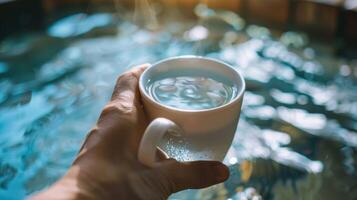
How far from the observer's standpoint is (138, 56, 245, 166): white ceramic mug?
0.62m

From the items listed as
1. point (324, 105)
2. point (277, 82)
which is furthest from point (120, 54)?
point (324, 105)

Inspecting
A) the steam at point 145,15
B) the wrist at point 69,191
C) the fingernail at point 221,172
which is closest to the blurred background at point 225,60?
the steam at point 145,15

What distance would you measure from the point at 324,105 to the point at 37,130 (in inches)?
29.0

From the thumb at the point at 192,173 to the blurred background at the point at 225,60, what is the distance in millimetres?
265

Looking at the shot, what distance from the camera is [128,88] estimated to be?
760mm

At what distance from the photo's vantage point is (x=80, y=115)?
4.00ft

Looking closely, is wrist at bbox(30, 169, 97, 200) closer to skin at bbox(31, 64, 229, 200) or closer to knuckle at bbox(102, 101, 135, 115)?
skin at bbox(31, 64, 229, 200)

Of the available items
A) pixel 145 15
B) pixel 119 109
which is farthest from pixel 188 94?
pixel 145 15

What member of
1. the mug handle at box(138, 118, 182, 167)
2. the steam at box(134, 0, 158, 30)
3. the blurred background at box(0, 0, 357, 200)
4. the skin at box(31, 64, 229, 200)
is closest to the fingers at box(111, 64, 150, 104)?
the skin at box(31, 64, 229, 200)

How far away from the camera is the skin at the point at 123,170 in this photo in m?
0.64

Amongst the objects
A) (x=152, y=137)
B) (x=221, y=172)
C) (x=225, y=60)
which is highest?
(x=152, y=137)

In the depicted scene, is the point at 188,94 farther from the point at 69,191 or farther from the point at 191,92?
the point at 69,191

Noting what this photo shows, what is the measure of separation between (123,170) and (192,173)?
10 cm

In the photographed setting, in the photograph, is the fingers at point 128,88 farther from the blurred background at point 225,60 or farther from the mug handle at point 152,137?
the blurred background at point 225,60
